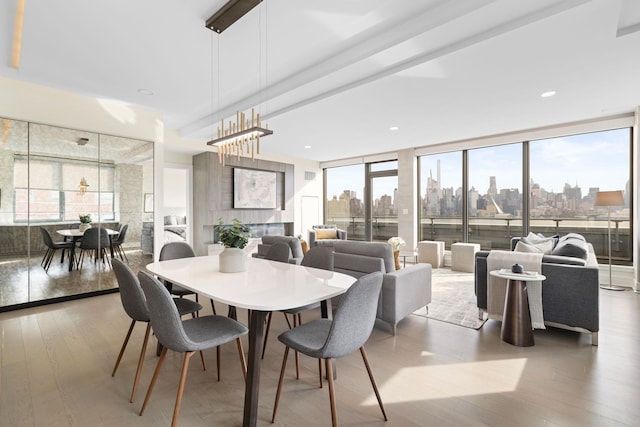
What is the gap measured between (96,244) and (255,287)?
3612 millimetres

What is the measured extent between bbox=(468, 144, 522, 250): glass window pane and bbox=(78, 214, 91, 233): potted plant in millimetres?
6865

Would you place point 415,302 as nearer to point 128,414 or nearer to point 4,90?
point 128,414

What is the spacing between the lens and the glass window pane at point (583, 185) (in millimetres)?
4906

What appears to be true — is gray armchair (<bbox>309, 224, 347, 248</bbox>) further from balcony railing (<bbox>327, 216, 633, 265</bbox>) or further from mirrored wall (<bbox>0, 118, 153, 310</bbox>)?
mirrored wall (<bbox>0, 118, 153, 310</bbox>)

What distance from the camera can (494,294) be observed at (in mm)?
3121

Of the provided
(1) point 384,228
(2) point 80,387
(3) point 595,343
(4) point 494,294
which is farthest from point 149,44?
(1) point 384,228

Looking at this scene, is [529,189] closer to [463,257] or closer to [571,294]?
[463,257]

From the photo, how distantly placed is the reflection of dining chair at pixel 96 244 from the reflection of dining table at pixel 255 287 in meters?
2.34

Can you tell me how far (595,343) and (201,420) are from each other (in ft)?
10.8

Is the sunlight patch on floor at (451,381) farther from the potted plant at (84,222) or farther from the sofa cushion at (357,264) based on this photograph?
the potted plant at (84,222)

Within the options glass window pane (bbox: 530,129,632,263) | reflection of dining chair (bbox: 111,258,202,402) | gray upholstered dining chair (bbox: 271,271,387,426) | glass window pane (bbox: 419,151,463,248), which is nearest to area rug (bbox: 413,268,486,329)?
glass window pane (bbox: 419,151,463,248)

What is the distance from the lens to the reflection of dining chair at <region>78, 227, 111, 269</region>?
13.4 feet

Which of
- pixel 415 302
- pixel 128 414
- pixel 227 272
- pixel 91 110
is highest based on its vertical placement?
pixel 91 110

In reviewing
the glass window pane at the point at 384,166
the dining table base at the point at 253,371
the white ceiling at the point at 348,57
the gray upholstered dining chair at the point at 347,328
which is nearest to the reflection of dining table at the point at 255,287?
the dining table base at the point at 253,371
